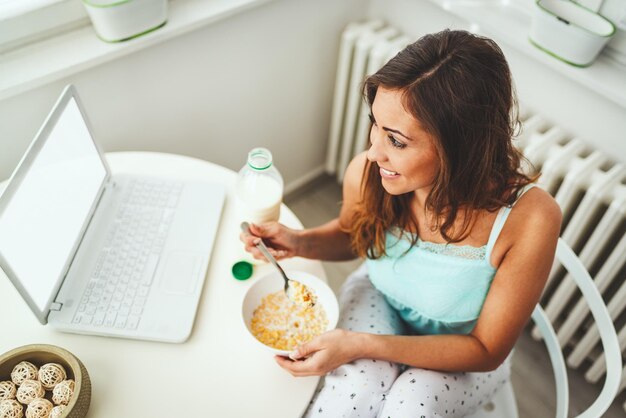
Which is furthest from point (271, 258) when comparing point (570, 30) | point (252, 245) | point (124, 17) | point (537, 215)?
point (570, 30)

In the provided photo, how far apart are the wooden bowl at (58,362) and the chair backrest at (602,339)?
855 millimetres

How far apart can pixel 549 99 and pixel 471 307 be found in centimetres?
77

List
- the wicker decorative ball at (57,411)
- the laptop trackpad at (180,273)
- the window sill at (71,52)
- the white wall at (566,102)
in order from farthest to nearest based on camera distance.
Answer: the white wall at (566,102), the window sill at (71,52), the laptop trackpad at (180,273), the wicker decorative ball at (57,411)

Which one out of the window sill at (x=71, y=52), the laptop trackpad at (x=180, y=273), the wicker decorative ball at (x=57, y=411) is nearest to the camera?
the wicker decorative ball at (x=57, y=411)

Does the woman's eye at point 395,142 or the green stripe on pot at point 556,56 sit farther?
the green stripe on pot at point 556,56

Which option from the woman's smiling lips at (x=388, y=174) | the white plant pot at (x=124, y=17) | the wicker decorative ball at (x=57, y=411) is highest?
the white plant pot at (x=124, y=17)

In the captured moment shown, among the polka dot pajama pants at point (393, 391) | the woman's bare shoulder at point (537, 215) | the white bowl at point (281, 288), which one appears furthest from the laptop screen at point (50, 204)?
the woman's bare shoulder at point (537, 215)

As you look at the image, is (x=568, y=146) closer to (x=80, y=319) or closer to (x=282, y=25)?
(x=282, y=25)

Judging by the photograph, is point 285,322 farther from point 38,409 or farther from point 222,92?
point 222,92

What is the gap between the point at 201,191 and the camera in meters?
1.15

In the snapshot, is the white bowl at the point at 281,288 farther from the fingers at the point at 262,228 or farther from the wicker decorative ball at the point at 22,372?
the wicker decorative ball at the point at 22,372

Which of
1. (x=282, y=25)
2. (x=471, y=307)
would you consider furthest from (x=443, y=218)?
(x=282, y=25)

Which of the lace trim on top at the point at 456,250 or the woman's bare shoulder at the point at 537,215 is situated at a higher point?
the woman's bare shoulder at the point at 537,215

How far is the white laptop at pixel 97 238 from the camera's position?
0.82m
